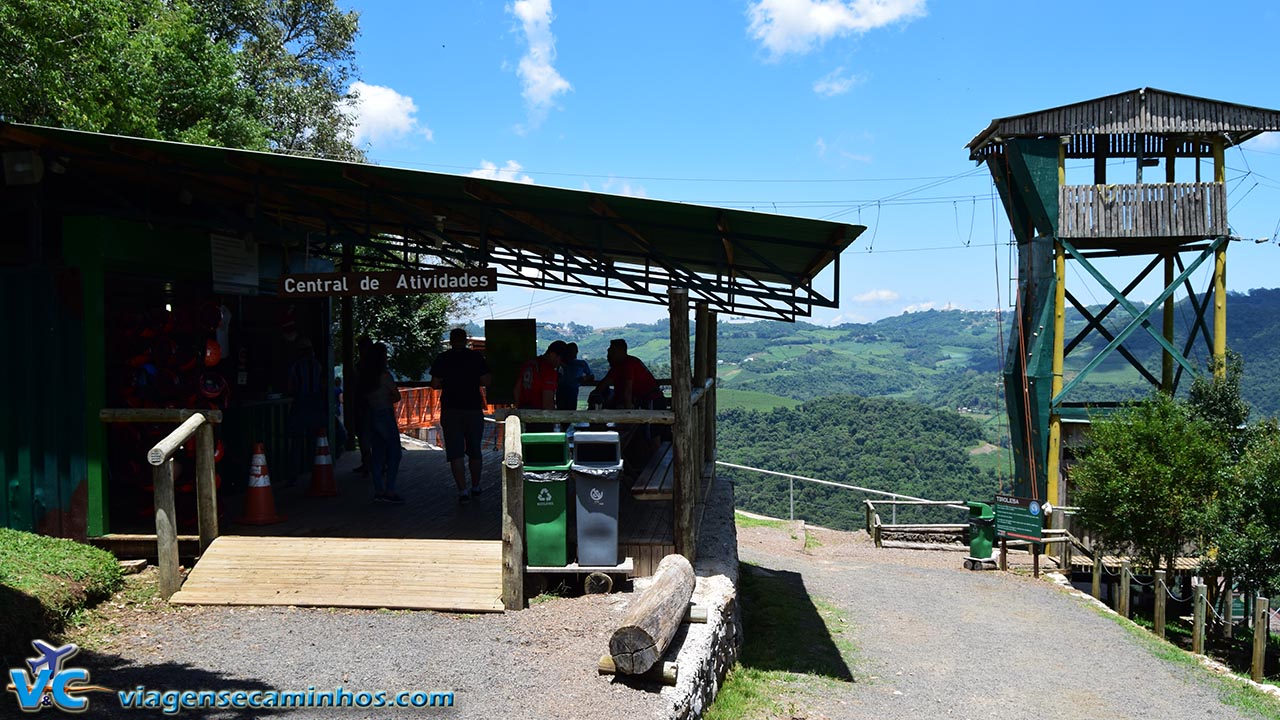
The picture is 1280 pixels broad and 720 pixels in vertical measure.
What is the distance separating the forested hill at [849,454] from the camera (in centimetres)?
5969

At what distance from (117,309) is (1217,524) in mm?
17608

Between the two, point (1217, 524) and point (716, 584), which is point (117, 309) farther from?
point (1217, 524)

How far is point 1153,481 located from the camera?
18.6 metres

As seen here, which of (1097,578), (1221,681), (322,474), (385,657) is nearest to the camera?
(385,657)

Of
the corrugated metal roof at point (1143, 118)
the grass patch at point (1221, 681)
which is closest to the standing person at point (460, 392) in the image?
the grass patch at point (1221, 681)

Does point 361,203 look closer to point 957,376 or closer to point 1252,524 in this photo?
point 1252,524

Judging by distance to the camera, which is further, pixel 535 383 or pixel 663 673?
pixel 535 383

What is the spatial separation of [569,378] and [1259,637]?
10116 mm

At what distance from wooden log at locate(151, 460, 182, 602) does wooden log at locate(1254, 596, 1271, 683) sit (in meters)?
12.9

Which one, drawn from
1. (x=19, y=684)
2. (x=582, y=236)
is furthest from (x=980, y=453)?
(x=19, y=684)

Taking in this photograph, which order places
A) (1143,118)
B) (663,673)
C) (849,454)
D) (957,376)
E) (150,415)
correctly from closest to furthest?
(663,673) → (150,415) → (1143,118) → (849,454) → (957,376)

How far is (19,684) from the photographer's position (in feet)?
17.5

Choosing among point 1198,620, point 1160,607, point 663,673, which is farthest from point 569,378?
point 1198,620

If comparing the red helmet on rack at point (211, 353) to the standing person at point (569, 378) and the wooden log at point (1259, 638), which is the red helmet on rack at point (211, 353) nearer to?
the standing person at point (569, 378)
